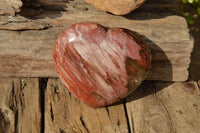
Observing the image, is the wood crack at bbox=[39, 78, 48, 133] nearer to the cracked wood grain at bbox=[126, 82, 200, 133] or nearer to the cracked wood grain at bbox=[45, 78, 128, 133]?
the cracked wood grain at bbox=[45, 78, 128, 133]

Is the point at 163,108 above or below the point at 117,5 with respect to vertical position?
below

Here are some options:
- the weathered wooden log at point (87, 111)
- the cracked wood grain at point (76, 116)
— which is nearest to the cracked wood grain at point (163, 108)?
the weathered wooden log at point (87, 111)

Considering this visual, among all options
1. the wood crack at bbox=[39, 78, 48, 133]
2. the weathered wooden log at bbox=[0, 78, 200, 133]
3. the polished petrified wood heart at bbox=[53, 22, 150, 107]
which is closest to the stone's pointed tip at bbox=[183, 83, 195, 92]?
the weathered wooden log at bbox=[0, 78, 200, 133]

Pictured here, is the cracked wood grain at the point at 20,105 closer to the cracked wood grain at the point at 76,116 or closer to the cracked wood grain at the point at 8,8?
the cracked wood grain at the point at 76,116

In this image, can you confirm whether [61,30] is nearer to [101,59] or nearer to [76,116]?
[101,59]

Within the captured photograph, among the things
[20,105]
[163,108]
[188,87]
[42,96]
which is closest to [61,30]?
[42,96]

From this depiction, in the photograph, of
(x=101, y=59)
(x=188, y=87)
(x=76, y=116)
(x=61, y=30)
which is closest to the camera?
(x=101, y=59)
